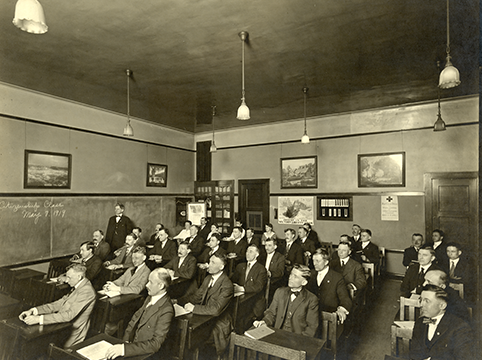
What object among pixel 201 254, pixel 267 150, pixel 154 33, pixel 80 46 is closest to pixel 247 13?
pixel 154 33

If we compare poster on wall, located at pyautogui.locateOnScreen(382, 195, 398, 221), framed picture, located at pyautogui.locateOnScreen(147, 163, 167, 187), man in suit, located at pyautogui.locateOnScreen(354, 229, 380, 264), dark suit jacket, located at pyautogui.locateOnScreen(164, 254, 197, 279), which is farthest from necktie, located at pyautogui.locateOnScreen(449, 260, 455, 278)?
framed picture, located at pyautogui.locateOnScreen(147, 163, 167, 187)

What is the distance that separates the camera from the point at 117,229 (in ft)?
24.4

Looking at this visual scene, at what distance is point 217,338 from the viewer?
11.2ft

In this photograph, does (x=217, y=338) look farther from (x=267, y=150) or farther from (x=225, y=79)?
(x=267, y=150)

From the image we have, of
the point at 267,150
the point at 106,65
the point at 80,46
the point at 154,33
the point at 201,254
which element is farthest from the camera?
the point at 267,150

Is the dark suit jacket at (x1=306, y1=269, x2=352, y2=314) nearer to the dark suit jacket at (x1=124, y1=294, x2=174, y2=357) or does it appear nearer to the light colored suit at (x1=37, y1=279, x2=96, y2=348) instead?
the dark suit jacket at (x1=124, y1=294, x2=174, y2=357)

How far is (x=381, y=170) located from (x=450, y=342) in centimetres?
574

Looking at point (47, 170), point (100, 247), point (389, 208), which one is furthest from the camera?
point (389, 208)

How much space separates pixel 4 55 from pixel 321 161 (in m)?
7.19

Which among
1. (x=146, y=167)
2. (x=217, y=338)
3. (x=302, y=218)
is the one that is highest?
(x=146, y=167)

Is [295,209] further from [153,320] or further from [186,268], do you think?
[153,320]

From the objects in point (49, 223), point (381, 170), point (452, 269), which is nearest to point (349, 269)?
point (452, 269)

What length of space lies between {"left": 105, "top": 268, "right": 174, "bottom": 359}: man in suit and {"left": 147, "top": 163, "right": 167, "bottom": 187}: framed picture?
19.9 feet

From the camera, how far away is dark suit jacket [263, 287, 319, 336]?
3.14 meters
